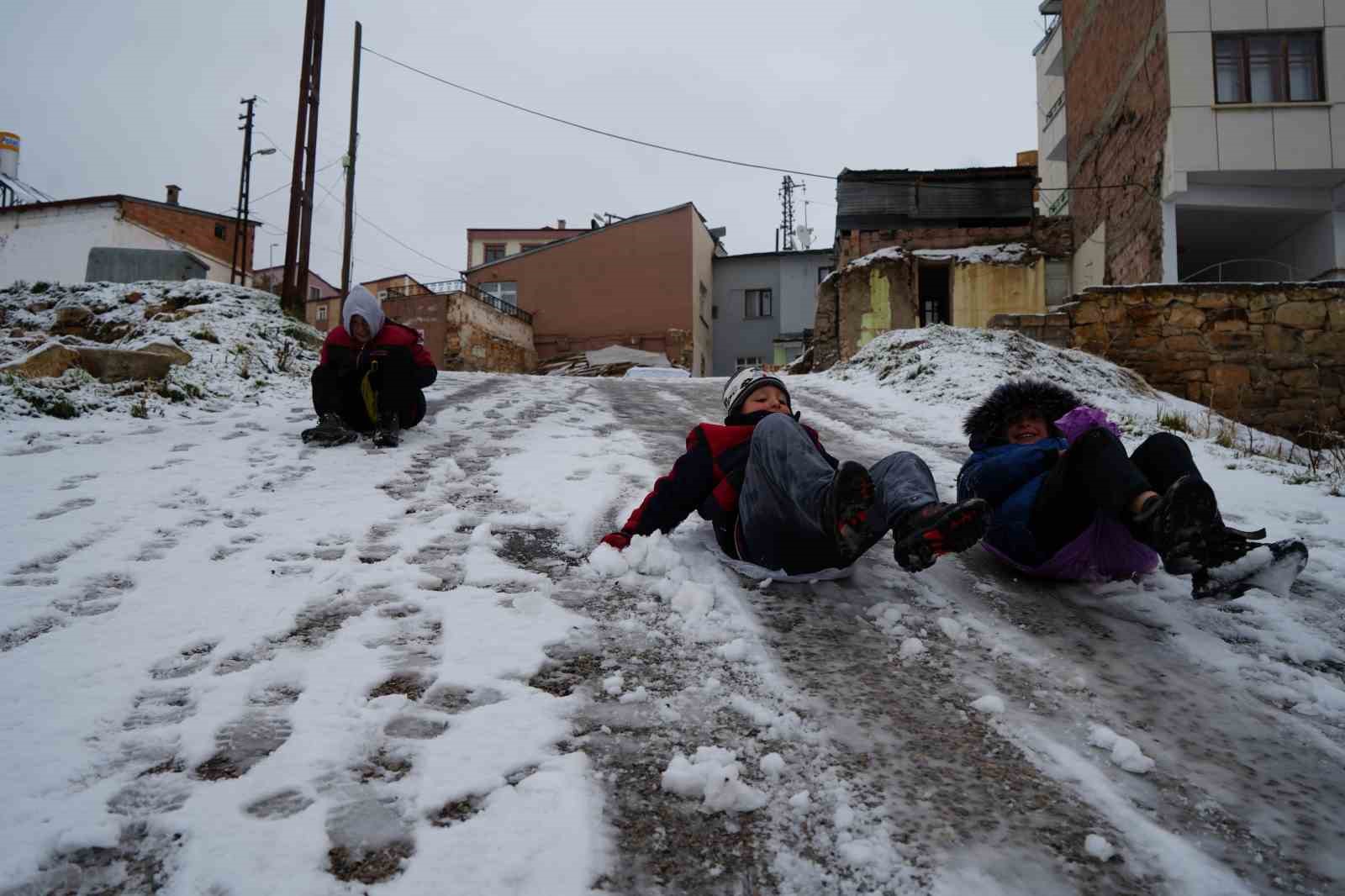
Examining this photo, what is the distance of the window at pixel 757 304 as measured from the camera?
28.7 metres

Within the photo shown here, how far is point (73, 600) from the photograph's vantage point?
2016 millimetres

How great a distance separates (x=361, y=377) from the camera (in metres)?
4.26

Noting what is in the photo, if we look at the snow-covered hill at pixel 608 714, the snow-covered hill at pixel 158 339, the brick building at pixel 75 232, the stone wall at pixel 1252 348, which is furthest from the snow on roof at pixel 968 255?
the brick building at pixel 75 232

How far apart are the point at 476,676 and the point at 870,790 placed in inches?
35.5

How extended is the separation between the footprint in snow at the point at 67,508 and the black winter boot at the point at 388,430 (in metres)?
1.43

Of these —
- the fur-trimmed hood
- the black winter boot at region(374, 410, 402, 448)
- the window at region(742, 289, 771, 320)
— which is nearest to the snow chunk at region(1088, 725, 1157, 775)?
the fur-trimmed hood

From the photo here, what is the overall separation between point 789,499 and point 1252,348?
8.16m

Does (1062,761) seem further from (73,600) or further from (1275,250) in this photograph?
(1275,250)

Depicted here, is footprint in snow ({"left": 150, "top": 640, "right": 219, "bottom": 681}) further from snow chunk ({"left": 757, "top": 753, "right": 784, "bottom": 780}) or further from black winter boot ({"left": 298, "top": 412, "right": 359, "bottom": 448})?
black winter boot ({"left": 298, "top": 412, "right": 359, "bottom": 448})

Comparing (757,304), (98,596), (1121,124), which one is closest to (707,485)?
(98,596)

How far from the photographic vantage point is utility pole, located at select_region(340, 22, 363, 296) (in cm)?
1425

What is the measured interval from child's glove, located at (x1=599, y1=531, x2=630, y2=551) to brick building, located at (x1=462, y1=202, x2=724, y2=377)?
22466 millimetres

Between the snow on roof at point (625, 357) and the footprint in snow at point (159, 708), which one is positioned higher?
the snow on roof at point (625, 357)

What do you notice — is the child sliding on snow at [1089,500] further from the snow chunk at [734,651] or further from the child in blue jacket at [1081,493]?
the snow chunk at [734,651]
